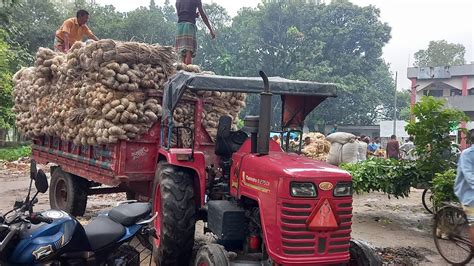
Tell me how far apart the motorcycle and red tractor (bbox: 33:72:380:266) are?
77cm

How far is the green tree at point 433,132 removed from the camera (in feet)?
28.1

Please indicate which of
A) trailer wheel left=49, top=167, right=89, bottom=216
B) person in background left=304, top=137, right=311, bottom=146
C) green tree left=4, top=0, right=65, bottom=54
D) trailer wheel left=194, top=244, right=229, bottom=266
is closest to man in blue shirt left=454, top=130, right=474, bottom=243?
trailer wheel left=194, top=244, right=229, bottom=266

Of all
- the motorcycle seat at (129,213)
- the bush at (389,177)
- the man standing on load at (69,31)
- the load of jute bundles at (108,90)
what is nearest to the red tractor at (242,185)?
the load of jute bundles at (108,90)

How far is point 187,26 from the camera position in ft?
27.2

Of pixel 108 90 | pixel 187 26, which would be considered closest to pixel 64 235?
pixel 108 90

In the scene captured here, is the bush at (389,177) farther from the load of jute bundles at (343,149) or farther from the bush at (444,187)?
the load of jute bundles at (343,149)

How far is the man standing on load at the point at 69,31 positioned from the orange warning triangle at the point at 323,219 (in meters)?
6.27

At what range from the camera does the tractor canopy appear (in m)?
4.88

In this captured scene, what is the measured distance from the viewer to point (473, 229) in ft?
16.9

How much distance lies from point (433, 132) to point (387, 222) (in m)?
2.06

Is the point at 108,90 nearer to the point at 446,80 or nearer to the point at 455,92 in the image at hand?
the point at 446,80

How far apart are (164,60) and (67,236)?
12.2 ft

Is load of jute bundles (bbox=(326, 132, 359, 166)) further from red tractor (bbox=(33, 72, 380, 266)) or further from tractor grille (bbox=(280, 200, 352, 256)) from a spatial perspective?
tractor grille (bbox=(280, 200, 352, 256))

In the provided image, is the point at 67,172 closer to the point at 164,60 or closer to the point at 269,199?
the point at 164,60
